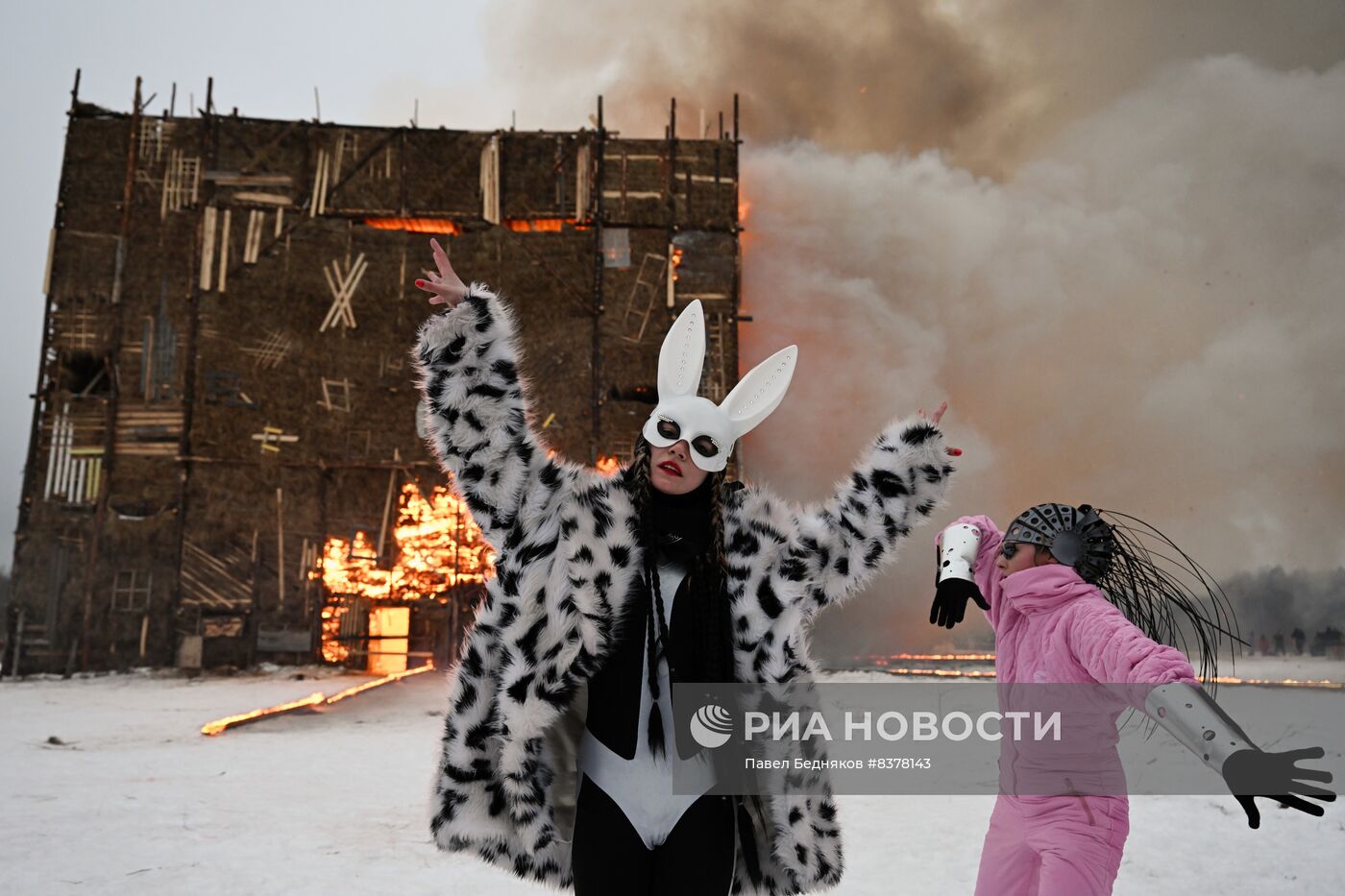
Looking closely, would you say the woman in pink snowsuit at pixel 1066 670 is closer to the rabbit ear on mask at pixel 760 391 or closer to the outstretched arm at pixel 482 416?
the rabbit ear on mask at pixel 760 391

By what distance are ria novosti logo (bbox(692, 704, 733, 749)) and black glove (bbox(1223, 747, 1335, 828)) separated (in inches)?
48.9

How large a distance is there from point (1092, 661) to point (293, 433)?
20.7m

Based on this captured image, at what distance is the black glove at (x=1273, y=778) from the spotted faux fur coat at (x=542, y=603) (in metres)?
→ 1.14

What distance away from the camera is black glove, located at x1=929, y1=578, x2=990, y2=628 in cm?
319

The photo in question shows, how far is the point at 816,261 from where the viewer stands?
2441 cm

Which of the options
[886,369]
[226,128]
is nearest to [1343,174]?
[886,369]

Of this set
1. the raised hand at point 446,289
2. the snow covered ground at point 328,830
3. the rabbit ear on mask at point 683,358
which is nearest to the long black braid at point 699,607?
the rabbit ear on mask at point 683,358

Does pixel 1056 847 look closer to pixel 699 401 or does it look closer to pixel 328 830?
pixel 699 401

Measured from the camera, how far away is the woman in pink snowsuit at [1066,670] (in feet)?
7.01

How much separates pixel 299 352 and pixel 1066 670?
823 inches

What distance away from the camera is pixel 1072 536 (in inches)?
120

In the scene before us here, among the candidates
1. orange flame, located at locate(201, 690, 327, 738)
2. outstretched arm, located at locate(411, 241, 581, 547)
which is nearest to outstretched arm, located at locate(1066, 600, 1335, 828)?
outstretched arm, located at locate(411, 241, 581, 547)

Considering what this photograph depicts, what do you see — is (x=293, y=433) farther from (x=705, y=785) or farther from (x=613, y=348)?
(x=705, y=785)

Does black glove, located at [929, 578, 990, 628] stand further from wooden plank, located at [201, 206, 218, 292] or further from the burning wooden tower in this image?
wooden plank, located at [201, 206, 218, 292]
